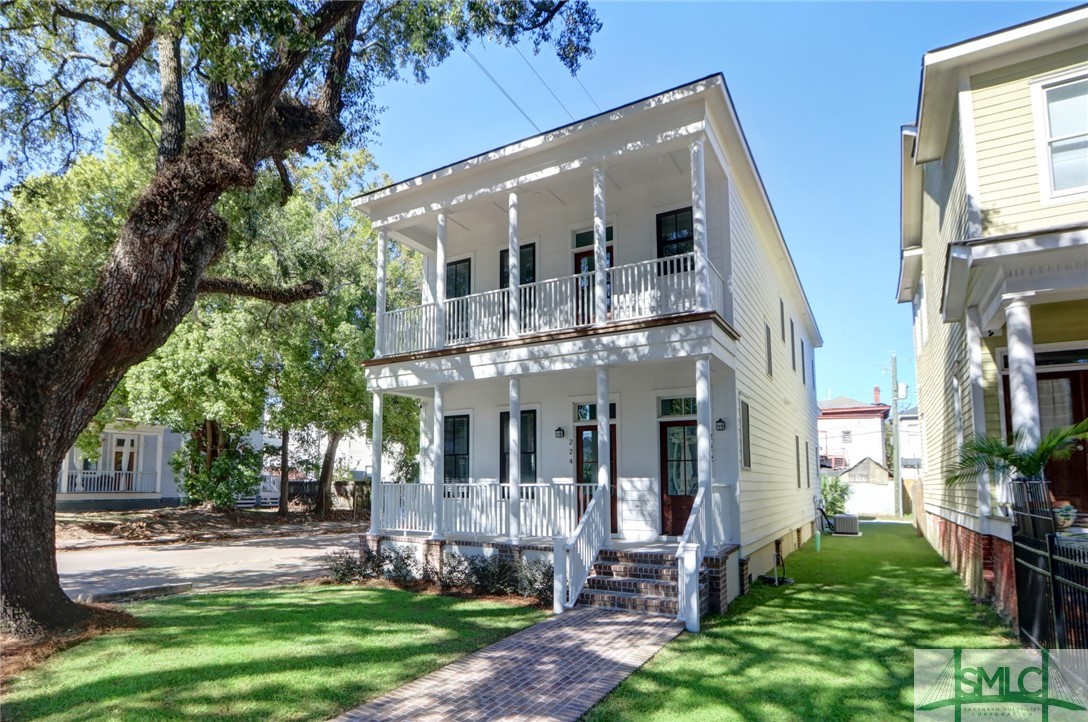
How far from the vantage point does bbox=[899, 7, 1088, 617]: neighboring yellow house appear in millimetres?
7164

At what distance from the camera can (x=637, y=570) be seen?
9062 millimetres

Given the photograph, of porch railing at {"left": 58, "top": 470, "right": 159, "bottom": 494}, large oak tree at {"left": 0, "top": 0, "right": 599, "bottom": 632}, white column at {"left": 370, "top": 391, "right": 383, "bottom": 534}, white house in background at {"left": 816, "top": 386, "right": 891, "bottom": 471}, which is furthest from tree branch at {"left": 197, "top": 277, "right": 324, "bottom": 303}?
white house in background at {"left": 816, "top": 386, "right": 891, "bottom": 471}

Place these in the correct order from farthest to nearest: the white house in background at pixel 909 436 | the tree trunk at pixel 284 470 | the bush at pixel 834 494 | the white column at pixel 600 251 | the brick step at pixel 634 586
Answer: the white house in background at pixel 909 436
the bush at pixel 834 494
the tree trunk at pixel 284 470
the white column at pixel 600 251
the brick step at pixel 634 586

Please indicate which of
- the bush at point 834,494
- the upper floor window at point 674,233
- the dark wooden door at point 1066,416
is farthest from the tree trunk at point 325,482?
the dark wooden door at point 1066,416

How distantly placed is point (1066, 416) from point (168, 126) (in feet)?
42.1

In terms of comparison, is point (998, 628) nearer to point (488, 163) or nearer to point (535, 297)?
point (535, 297)

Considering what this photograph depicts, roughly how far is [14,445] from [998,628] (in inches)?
450

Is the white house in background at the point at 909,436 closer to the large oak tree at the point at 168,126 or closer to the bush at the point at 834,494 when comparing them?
the bush at the point at 834,494

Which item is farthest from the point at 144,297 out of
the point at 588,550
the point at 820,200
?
the point at 820,200

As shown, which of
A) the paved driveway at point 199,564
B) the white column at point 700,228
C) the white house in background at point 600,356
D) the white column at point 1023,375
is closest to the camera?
the white column at point 1023,375

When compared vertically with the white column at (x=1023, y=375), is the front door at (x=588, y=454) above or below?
below

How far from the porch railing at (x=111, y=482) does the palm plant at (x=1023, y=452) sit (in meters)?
29.7

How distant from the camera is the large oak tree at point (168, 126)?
288 inches

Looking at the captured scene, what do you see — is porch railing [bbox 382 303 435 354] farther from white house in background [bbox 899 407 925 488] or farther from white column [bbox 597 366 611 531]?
white house in background [bbox 899 407 925 488]
